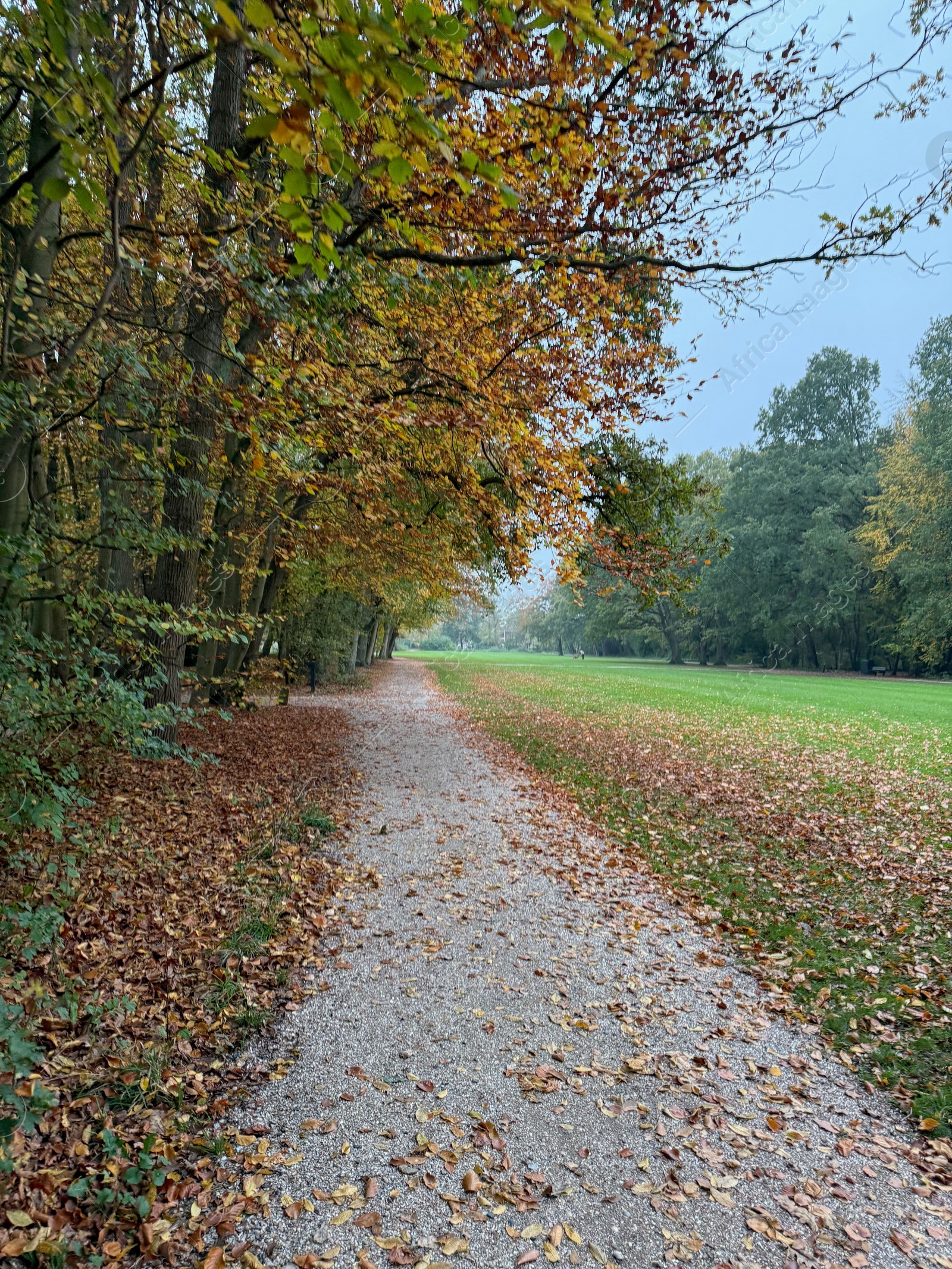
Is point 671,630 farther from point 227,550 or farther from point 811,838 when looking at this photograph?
point 811,838

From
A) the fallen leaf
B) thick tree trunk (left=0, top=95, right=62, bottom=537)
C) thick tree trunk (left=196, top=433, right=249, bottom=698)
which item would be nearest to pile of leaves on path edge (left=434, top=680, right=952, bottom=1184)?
the fallen leaf

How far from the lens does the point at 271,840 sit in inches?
244

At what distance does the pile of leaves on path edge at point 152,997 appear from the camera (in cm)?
235

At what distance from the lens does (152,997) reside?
143 inches

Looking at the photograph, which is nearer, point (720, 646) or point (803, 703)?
point (803, 703)

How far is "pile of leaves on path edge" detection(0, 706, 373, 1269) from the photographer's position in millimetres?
2354

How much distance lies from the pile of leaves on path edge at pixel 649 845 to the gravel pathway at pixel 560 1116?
0.57ft

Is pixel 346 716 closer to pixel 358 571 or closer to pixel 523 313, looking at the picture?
pixel 358 571

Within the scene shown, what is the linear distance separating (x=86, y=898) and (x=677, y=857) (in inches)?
215

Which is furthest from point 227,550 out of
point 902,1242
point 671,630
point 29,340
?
point 671,630

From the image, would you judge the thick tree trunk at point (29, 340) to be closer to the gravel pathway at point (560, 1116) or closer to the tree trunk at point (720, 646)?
the gravel pathway at point (560, 1116)

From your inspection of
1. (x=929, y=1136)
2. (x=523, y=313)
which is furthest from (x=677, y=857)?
(x=523, y=313)

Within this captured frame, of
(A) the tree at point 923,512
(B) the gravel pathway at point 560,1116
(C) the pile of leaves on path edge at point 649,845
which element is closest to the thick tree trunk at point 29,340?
(B) the gravel pathway at point 560,1116

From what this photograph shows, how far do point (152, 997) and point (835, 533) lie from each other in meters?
44.9
